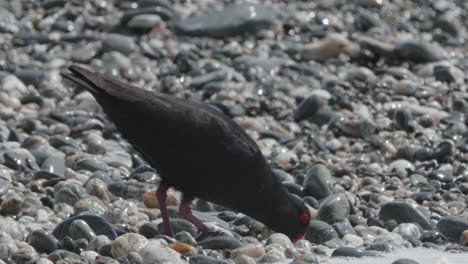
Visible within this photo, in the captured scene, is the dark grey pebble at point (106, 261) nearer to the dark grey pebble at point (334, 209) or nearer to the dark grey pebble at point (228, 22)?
the dark grey pebble at point (334, 209)

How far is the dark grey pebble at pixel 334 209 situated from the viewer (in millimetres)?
6762

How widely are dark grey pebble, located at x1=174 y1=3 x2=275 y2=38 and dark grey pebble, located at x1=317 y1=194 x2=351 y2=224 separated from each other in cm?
540

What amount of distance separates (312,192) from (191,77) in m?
3.67

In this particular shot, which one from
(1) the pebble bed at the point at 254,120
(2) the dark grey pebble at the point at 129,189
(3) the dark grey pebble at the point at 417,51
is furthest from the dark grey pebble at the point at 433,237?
(3) the dark grey pebble at the point at 417,51

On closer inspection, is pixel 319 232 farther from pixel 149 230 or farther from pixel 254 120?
pixel 254 120

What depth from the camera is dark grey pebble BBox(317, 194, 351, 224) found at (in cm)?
676

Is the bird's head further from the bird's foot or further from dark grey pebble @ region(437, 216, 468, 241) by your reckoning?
dark grey pebble @ region(437, 216, 468, 241)

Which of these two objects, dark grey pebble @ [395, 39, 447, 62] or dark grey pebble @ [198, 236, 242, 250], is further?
dark grey pebble @ [395, 39, 447, 62]

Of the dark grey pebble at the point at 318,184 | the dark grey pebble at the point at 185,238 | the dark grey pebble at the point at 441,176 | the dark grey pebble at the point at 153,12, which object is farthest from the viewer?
the dark grey pebble at the point at 153,12

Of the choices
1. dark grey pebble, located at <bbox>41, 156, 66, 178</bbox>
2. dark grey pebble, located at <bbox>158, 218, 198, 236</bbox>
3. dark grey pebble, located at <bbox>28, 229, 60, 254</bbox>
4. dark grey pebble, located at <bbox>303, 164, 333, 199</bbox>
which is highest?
dark grey pebble, located at <bbox>28, 229, 60, 254</bbox>

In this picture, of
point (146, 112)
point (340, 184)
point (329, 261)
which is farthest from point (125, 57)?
point (329, 261)

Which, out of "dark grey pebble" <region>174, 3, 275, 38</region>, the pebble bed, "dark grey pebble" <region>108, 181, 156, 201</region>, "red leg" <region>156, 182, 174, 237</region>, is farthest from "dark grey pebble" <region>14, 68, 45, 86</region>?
"red leg" <region>156, 182, 174, 237</region>

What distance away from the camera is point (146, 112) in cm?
632

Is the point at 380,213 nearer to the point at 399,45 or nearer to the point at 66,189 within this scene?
the point at 66,189
